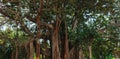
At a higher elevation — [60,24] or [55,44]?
[60,24]

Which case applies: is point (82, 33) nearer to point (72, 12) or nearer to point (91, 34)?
point (91, 34)

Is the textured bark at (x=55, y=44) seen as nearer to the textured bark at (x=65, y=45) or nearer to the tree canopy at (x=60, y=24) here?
the tree canopy at (x=60, y=24)

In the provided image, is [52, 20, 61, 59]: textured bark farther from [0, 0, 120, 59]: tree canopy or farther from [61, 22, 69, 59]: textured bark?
[61, 22, 69, 59]: textured bark

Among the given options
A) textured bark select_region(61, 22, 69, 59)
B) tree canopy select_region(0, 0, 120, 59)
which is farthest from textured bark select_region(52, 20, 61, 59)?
textured bark select_region(61, 22, 69, 59)

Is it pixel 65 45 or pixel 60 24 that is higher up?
pixel 60 24

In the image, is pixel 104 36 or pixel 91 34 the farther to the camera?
pixel 104 36

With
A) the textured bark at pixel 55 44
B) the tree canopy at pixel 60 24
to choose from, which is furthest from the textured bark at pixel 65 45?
the textured bark at pixel 55 44

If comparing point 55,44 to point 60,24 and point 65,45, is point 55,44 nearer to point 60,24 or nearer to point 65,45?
point 65,45

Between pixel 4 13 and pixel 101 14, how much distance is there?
3761 millimetres

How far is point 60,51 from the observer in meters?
10.7

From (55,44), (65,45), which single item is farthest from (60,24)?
(55,44)

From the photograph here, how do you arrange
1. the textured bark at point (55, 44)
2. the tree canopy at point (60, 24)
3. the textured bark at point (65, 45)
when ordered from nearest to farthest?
the tree canopy at point (60, 24) → the textured bark at point (55, 44) → the textured bark at point (65, 45)

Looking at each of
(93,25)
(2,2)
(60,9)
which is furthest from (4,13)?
(93,25)

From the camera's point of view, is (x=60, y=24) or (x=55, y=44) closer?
(x=55, y=44)
